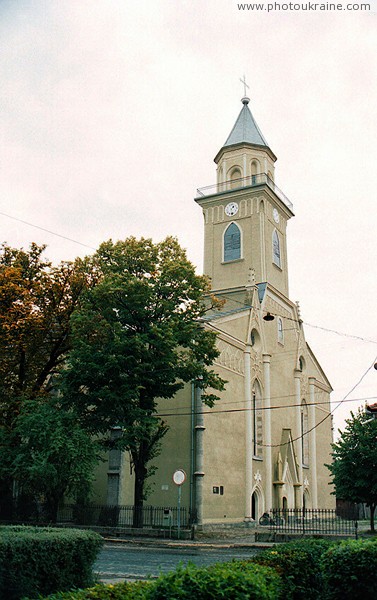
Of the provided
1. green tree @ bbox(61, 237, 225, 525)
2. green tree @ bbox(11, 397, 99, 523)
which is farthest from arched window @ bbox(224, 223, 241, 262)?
green tree @ bbox(11, 397, 99, 523)

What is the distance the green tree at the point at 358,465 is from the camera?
28.4m

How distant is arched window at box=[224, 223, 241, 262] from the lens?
44.7m

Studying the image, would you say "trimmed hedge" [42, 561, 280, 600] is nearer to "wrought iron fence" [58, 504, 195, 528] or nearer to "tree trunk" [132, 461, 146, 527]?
"tree trunk" [132, 461, 146, 527]

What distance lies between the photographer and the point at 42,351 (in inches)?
1204

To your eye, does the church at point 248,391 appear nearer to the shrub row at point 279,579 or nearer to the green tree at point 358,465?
the green tree at point 358,465

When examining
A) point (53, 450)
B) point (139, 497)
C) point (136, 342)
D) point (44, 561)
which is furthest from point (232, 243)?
point (44, 561)

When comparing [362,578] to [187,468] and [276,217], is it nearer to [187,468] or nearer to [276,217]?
[187,468]

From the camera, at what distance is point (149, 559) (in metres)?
17.6

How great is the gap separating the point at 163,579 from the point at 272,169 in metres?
44.1

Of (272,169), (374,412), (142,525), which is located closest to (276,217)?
(272,169)

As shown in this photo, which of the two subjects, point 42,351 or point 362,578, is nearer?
point 362,578

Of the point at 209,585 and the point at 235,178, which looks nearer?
the point at 209,585

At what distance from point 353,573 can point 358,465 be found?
72.2 feet

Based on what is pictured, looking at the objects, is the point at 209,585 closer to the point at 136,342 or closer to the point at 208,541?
the point at 136,342
